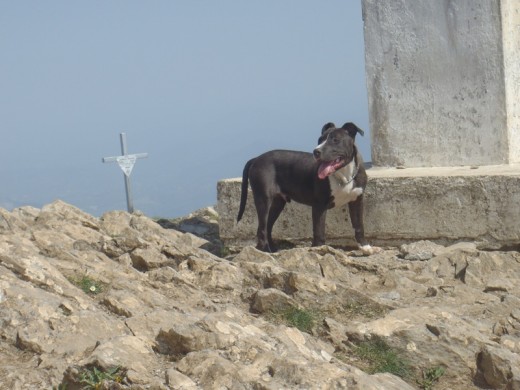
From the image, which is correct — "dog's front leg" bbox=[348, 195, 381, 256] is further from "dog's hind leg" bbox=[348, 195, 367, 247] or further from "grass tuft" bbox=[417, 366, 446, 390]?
"grass tuft" bbox=[417, 366, 446, 390]

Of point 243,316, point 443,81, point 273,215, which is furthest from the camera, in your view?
point 273,215

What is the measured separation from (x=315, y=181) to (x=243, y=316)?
168 inches

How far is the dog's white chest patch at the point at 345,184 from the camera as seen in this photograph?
11.1 metres

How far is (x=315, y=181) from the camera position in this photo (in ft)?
37.0

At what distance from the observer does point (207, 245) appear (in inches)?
500

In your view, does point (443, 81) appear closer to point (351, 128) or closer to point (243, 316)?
point (351, 128)

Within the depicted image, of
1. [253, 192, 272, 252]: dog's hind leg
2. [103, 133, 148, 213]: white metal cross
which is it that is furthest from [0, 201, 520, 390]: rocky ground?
[103, 133, 148, 213]: white metal cross

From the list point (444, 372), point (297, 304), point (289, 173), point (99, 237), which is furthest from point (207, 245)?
point (444, 372)

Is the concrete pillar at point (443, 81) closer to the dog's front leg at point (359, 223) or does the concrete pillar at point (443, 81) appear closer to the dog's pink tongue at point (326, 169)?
the dog's front leg at point (359, 223)

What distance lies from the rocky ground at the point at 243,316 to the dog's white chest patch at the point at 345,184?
89 cm

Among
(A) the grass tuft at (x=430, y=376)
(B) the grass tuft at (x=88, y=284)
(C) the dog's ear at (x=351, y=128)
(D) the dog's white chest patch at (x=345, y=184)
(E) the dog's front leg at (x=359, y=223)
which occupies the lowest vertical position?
(A) the grass tuft at (x=430, y=376)

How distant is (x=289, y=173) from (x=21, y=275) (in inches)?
182

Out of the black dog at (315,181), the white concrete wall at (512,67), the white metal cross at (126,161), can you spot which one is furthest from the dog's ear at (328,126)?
the white metal cross at (126,161)

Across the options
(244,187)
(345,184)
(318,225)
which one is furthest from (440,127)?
(244,187)
